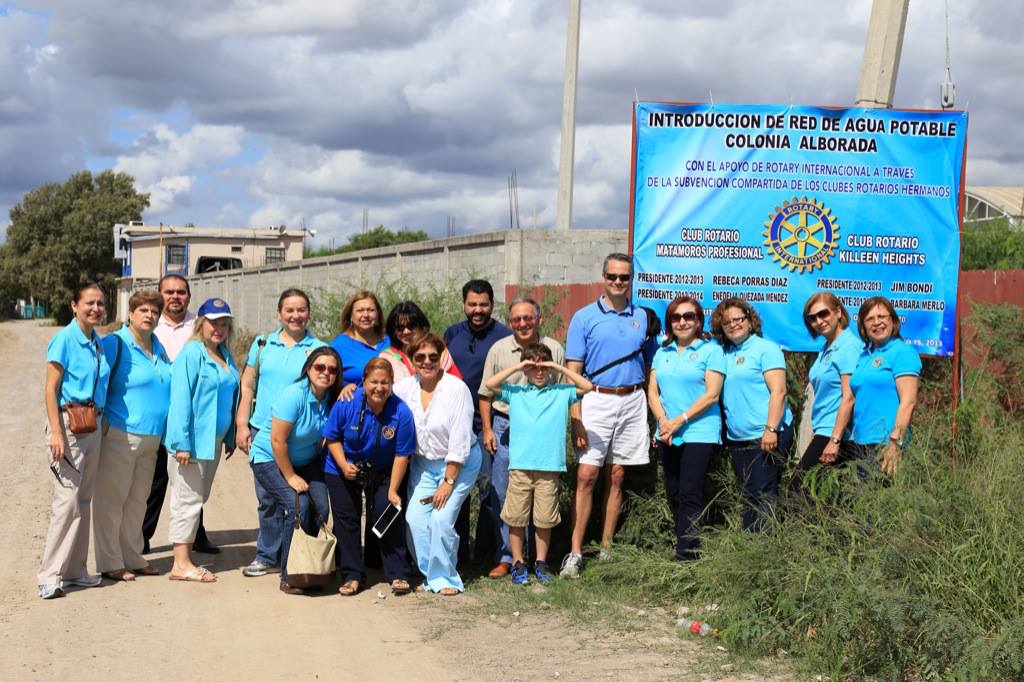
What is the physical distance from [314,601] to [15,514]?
13.1 feet

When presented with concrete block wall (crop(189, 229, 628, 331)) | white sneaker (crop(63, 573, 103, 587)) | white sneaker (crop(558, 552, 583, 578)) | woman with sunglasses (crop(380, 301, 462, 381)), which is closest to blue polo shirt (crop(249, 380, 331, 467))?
woman with sunglasses (crop(380, 301, 462, 381))

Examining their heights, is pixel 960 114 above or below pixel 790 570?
above

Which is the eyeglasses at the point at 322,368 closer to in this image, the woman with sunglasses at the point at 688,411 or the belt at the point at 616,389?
the belt at the point at 616,389

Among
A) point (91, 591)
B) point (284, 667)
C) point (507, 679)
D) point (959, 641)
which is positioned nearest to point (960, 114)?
point (959, 641)

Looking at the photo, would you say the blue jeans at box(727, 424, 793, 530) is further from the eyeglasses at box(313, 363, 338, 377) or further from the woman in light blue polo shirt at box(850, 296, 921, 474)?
the eyeglasses at box(313, 363, 338, 377)

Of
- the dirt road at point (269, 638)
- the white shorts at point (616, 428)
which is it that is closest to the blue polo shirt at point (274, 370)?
the dirt road at point (269, 638)

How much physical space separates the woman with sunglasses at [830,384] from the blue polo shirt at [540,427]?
4.86ft

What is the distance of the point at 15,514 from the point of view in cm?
919

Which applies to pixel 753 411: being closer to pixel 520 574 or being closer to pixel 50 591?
pixel 520 574

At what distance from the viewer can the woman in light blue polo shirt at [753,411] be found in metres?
6.52

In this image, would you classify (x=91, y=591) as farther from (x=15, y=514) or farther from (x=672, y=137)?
(x=672, y=137)

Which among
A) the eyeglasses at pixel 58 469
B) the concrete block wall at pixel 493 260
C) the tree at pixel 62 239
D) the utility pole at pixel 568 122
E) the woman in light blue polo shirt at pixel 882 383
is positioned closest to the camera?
the woman in light blue polo shirt at pixel 882 383

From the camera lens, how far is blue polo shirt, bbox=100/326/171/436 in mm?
6953

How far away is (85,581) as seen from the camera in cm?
681
